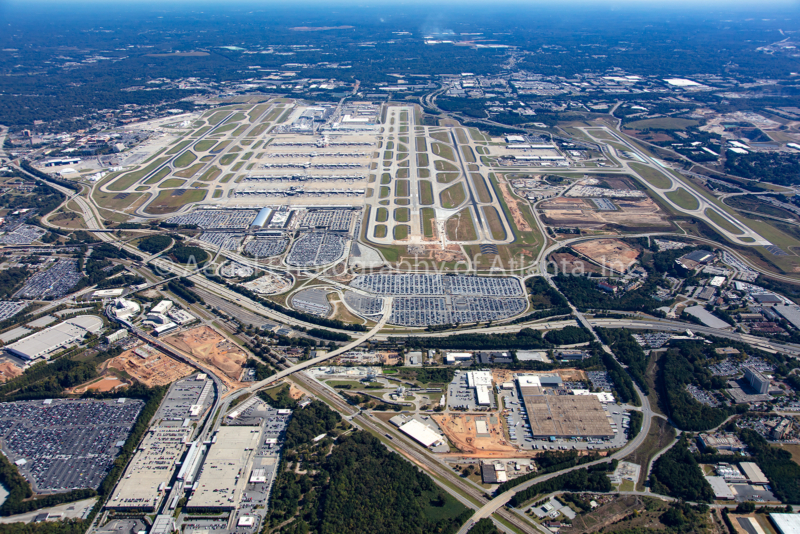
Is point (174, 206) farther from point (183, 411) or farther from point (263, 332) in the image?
point (183, 411)

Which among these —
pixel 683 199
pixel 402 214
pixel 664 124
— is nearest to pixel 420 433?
pixel 402 214

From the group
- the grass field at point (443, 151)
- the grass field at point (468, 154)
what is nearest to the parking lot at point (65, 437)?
the grass field at point (443, 151)

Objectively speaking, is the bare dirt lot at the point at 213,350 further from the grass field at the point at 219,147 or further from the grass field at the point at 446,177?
the grass field at the point at 219,147

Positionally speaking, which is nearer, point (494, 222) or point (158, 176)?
point (494, 222)

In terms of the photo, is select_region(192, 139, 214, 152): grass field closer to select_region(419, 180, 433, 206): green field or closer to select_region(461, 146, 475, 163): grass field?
select_region(419, 180, 433, 206): green field

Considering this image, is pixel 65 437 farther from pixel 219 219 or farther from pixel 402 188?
pixel 402 188
